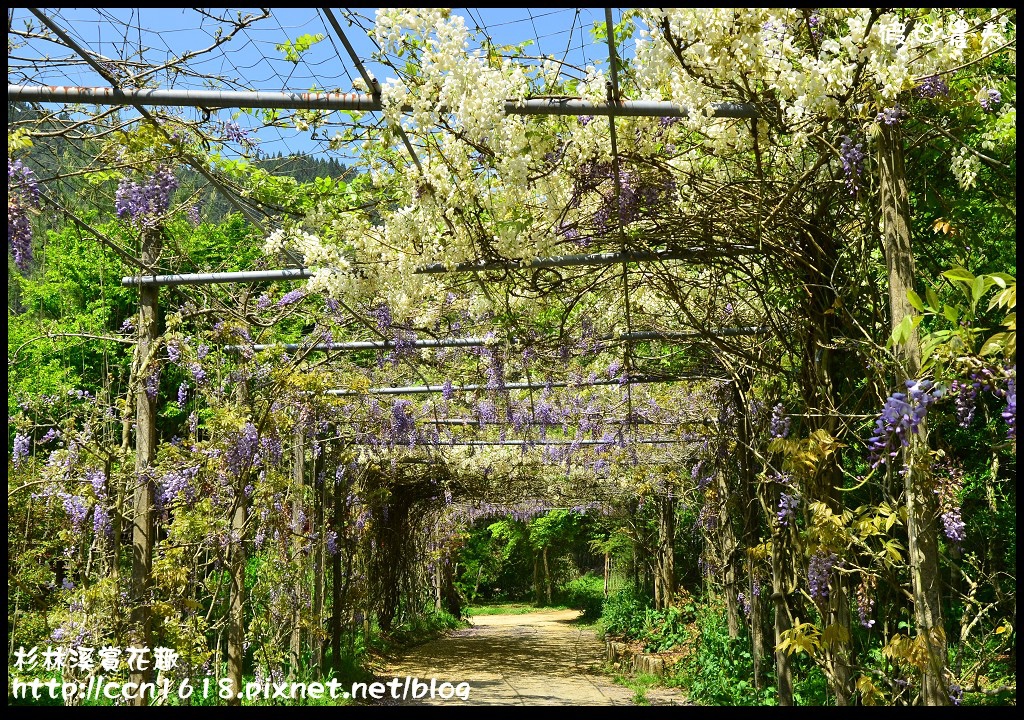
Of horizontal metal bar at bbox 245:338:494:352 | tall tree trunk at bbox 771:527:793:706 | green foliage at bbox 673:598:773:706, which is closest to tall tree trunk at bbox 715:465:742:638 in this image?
green foliage at bbox 673:598:773:706

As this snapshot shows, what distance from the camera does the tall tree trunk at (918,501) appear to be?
2.48 meters

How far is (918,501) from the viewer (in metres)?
2.52

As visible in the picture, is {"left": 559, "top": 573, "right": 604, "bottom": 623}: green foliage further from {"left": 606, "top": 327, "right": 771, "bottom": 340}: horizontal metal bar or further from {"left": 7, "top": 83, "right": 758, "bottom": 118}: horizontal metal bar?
{"left": 7, "top": 83, "right": 758, "bottom": 118}: horizontal metal bar

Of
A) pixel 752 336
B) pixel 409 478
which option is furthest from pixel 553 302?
pixel 409 478

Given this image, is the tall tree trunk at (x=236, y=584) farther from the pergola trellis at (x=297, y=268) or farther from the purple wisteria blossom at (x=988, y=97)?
the purple wisteria blossom at (x=988, y=97)

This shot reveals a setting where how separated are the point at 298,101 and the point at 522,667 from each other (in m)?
9.06

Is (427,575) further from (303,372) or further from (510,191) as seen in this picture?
(510,191)

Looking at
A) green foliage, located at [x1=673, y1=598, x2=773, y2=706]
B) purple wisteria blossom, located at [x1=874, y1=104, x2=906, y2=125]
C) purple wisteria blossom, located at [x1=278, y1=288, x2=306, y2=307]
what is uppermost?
purple wisteria blossom, located at [x1=278, y1=288, x2=306, y2=307]

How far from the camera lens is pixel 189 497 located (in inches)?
216

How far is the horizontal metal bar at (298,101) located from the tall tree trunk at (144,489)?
5.70 feet

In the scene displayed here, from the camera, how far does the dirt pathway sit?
8.11m

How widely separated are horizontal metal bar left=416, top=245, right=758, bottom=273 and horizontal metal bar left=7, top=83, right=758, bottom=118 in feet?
3.85

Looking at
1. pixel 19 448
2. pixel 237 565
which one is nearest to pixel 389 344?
pixel 237 565

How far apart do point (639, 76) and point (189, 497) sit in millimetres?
4051
